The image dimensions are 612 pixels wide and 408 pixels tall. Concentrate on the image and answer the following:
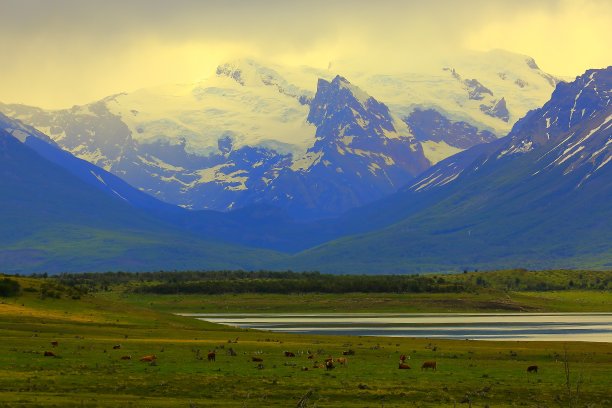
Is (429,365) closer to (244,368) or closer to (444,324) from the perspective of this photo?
(244,368)

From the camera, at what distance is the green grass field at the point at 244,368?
204ft

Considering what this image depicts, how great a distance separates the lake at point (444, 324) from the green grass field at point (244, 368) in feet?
44.9

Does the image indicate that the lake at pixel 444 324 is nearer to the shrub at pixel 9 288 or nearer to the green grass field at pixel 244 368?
the green grass field at pixel 244 368

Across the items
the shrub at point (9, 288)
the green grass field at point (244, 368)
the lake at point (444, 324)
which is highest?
the shrub at point (9, 288)

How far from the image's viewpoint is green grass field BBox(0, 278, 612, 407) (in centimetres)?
6228

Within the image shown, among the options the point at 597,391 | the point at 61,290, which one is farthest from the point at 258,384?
the point at 61,290

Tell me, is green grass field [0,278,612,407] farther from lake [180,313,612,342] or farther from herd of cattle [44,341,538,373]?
lake [180,313,612,342]

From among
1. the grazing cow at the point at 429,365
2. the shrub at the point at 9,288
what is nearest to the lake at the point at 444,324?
the shrub at the point at 9,288

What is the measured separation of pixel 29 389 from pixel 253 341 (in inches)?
1496

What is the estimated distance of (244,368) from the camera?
246 feet

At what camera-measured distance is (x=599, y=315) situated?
171 meters

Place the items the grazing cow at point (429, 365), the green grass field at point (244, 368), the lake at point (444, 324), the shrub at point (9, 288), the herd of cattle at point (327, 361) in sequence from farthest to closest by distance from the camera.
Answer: the lake at point (444, 324)
the shrub at point (9, 288)
the grazing cow at point (429, 365)
the herd of cattle at point (327, 361)
the green grass field at point (244, 368)

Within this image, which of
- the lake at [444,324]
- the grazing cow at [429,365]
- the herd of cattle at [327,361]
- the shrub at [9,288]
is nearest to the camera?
the herd of cattle at [327,361]

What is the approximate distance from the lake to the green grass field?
44.9ft
